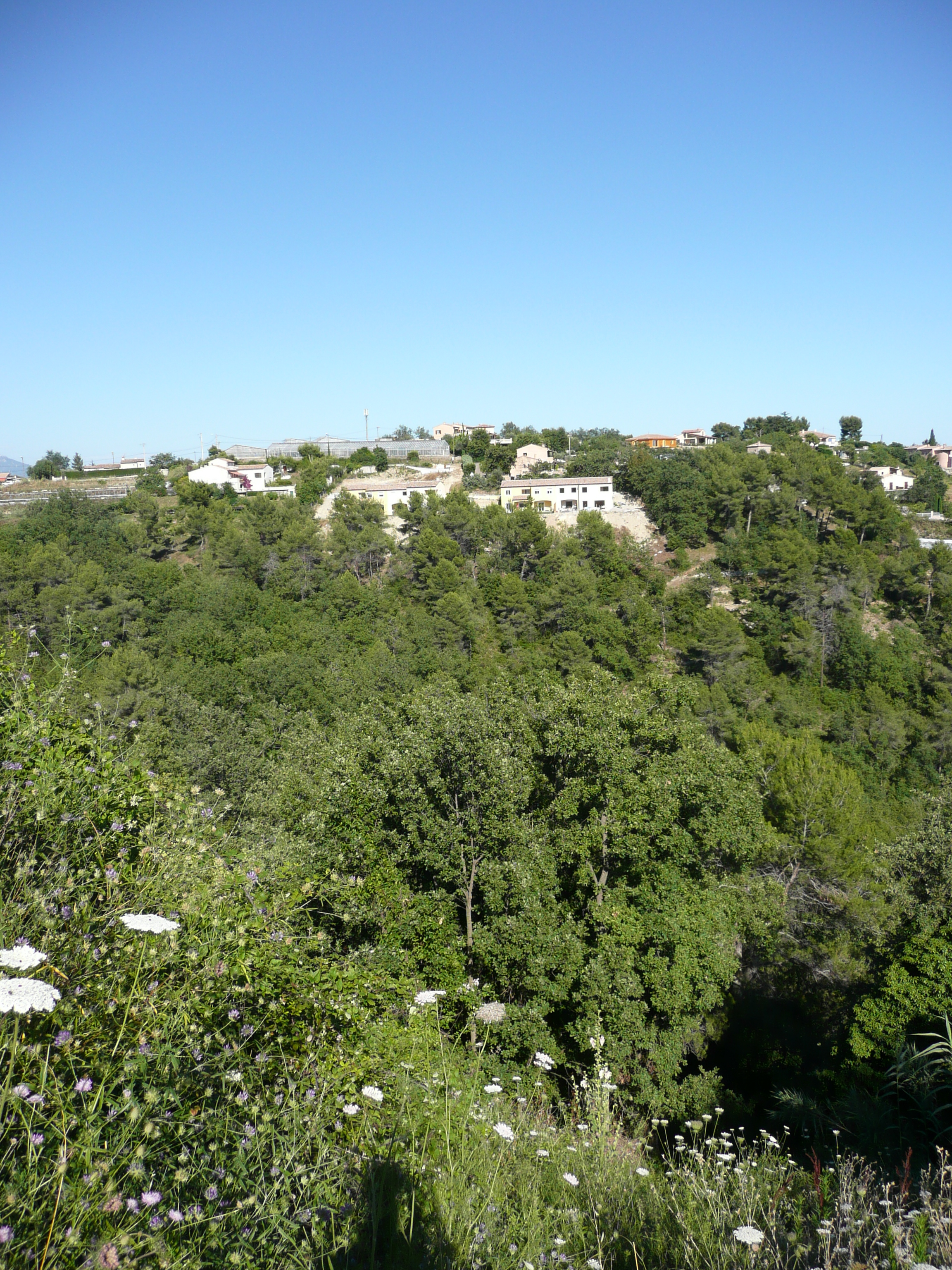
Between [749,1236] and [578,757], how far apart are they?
8.47 meters

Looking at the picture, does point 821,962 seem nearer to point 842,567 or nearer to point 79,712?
point 79,712

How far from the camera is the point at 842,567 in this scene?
38875mm

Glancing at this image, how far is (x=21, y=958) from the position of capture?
1894 mm

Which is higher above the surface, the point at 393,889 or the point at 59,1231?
the point at 59,1231

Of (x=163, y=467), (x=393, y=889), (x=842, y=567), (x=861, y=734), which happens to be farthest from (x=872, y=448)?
(x=393, y=889)

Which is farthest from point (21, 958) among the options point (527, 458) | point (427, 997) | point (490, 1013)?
point (527, 458)

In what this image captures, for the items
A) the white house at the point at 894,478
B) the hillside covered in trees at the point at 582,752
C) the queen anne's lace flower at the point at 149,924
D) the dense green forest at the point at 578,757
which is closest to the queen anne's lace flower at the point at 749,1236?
the dense green forest at the point at 578,757

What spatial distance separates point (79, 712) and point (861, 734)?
30441mm

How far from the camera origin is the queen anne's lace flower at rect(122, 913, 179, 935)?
7.04 feet

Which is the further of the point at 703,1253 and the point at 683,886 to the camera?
the point at 683,886

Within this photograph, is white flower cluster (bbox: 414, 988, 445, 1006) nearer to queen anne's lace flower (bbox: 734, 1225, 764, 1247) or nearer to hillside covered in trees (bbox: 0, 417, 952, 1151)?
hillside covered in trees (bbox: 0, 417, 952, 1151)

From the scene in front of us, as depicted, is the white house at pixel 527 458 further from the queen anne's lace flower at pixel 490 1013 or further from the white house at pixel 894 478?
the queen anne's lace flower at pixel 490 1013

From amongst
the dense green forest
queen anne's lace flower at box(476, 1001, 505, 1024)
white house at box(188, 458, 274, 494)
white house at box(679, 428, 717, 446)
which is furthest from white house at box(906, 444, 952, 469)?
queen anne's lace flower at box(476, 1001, 505, 1024)

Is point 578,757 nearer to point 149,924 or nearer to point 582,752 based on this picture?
point 582,752
